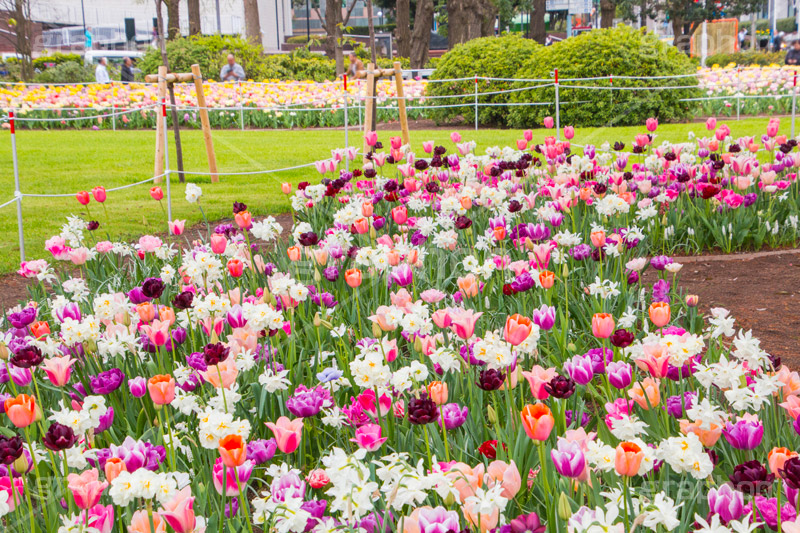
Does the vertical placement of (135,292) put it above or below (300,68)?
below

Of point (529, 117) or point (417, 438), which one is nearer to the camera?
point (417, 438)

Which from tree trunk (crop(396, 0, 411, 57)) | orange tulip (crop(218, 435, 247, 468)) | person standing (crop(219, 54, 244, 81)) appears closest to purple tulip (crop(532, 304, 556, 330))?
orange tulip (crop(218, 435, 247, 468))

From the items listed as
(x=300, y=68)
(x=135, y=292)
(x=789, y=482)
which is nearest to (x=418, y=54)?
(x=300, y=68)

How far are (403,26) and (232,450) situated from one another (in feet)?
84.1

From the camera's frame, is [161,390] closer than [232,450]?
No

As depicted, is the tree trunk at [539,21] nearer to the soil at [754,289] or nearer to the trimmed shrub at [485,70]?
the trimmed shrub at [485,70]

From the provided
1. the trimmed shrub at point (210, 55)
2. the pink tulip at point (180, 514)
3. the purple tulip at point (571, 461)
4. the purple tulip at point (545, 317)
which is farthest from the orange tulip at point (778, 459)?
the trimmed shrub at point (210, 55)

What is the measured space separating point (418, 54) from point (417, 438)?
2177 cm

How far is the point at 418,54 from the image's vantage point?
22.8 metres

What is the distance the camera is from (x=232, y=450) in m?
1.40

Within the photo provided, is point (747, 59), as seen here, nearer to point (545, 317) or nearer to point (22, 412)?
point (545, 317)

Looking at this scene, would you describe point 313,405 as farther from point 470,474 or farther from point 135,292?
point 135,292

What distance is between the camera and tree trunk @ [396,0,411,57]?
24.7m

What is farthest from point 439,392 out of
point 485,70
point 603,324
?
point 485,70
